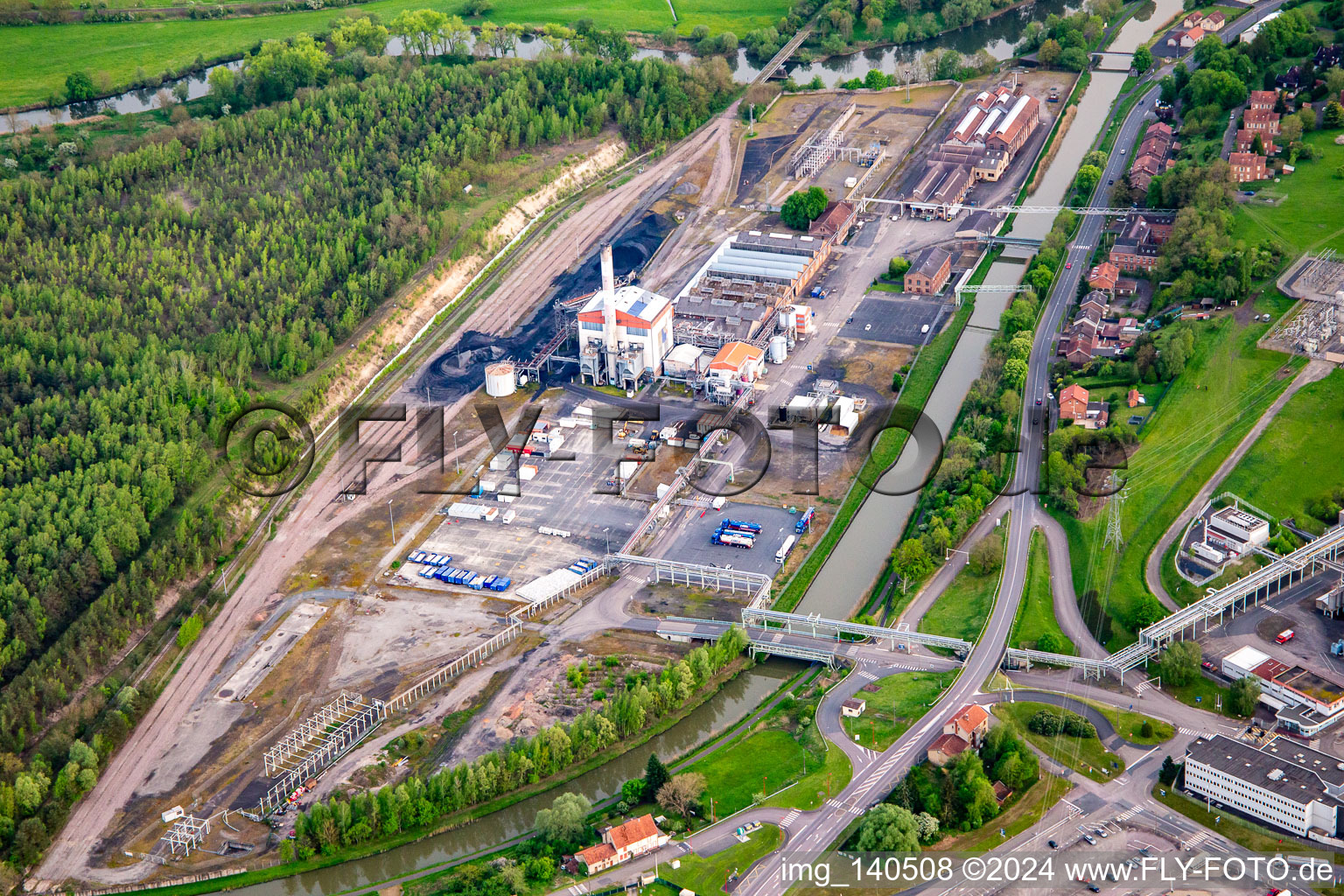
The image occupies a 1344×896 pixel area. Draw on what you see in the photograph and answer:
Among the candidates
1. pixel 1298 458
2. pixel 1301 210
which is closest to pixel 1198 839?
pixel 1298 458

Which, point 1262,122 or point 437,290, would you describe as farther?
point 1262,122

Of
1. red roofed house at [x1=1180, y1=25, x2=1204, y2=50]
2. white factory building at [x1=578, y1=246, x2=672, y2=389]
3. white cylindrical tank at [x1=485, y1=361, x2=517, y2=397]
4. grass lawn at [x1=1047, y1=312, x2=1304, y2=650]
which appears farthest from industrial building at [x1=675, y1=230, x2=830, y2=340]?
red roofed house at [x1=1180, y1=25, x2=1204, y2=50]

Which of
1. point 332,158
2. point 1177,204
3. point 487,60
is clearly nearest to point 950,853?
point 1177,204

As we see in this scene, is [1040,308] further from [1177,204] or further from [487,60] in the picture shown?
[487,60]

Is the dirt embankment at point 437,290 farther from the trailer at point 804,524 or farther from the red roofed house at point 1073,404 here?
the red roofed house at point 1073,404

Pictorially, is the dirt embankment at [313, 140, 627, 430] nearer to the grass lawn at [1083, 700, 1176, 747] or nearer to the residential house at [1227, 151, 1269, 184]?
the residential house at [1227, 151, 1269, 184]

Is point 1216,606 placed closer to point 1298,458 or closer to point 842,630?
point 1298,458

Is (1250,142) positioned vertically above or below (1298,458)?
above
